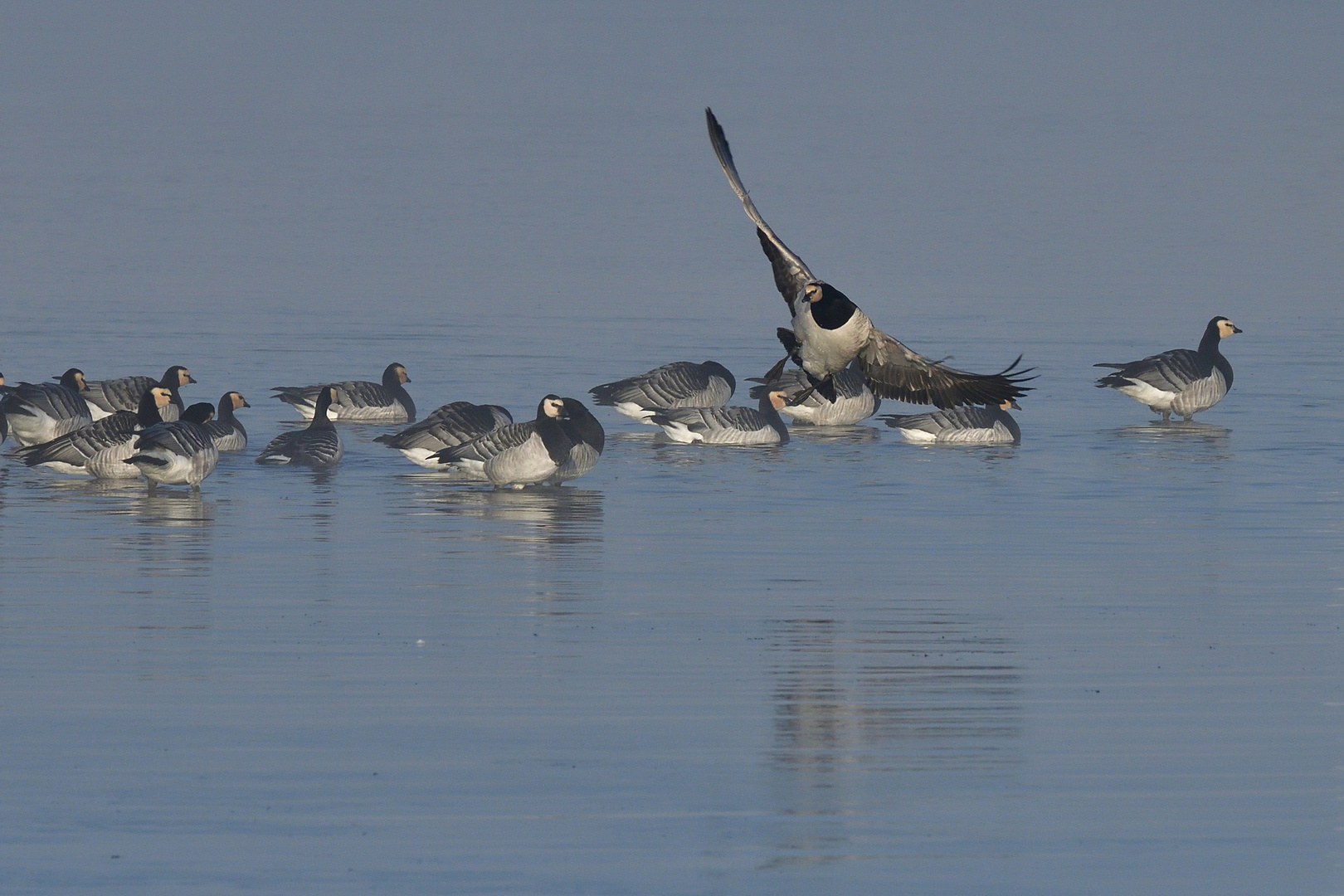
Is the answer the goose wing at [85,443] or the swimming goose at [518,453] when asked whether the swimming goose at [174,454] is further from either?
the swimming goose at [518,453]

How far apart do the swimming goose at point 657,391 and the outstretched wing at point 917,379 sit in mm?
8060

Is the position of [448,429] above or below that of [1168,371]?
below

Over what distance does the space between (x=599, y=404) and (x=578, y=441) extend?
16.0 feet

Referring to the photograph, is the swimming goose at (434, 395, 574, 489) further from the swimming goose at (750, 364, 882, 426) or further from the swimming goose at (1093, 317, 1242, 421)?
the swimming goose at (1093, 317, 1242, 421)

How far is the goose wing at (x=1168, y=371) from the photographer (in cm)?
2547

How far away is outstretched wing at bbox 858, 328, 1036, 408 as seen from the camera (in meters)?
16.3

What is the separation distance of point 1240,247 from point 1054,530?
94.6ft

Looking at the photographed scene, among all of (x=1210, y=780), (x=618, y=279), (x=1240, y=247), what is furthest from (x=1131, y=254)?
(x=1210, y=780)

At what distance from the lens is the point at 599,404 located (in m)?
25.0

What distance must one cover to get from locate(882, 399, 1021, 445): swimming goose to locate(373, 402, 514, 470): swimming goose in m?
4.86

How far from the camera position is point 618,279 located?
3881cm

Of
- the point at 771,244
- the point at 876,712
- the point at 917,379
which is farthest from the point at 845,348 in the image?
the point at 876,712

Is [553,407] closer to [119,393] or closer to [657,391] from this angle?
[657,391]

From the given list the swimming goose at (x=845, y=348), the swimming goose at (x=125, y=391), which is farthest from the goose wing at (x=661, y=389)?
the swimming goose at (x=845, y=348)
